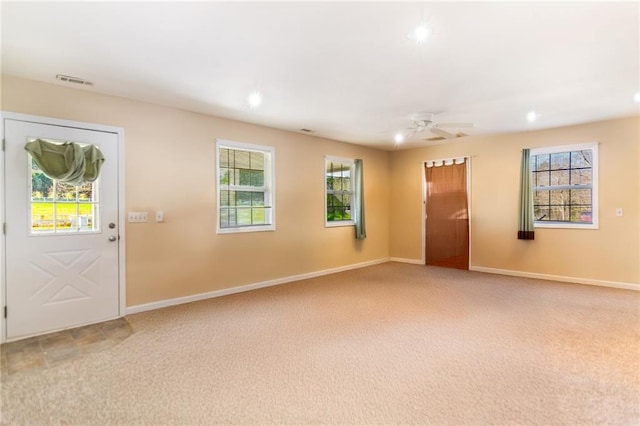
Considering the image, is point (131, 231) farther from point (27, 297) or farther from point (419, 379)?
point (419, 379)

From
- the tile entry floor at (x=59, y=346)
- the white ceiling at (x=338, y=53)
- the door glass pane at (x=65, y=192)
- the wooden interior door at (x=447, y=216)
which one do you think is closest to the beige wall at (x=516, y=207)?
the wooden interior door at (x=447, y=216)

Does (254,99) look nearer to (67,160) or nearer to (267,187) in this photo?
(267,187)

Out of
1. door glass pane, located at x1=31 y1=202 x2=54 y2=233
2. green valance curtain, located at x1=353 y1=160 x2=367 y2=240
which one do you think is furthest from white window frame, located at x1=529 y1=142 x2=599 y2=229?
door glass pane, located at x1=31 y1=202 x2=54 y2=233

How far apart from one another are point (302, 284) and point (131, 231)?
2.59 meters

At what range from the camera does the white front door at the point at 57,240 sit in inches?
124

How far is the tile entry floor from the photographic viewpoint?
8.64 ft

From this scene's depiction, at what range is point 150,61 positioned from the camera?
2.85m

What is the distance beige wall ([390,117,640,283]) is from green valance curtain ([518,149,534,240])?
0.13 m

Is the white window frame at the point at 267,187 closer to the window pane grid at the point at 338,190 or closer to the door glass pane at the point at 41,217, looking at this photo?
the window pane grid at the point at 338,190

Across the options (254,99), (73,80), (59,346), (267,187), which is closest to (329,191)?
(267,187)

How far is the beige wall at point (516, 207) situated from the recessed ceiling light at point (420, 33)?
163 inches

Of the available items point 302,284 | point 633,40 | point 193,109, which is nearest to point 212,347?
point 302,284

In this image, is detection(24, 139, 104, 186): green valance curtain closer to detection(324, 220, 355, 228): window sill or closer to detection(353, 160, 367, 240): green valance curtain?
detection(324, 220, 355, 228): window sill

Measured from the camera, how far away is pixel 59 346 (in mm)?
2965
